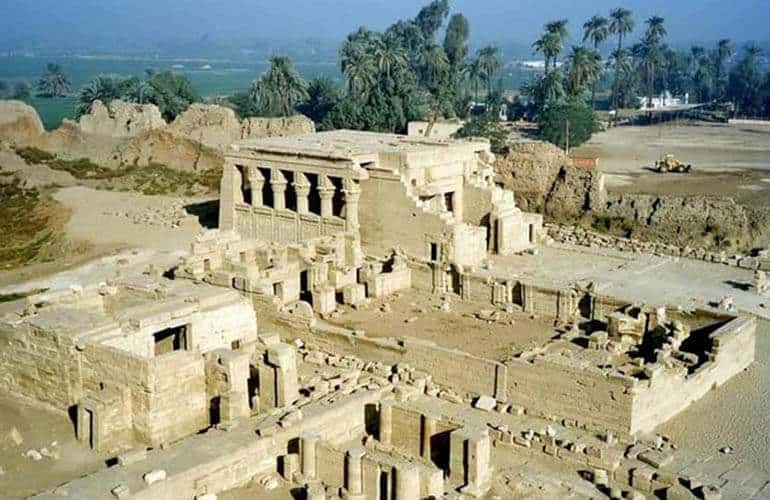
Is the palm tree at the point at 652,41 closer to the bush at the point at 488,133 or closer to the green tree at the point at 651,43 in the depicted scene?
the green tree at the point at 651,43

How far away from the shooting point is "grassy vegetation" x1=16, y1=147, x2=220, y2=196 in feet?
149

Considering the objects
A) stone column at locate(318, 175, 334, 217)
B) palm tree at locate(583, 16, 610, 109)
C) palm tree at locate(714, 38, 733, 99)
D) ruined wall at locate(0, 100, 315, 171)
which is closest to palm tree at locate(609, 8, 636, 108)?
palm tree at locate(583, 16, 610, 109)

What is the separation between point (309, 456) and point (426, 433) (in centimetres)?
257

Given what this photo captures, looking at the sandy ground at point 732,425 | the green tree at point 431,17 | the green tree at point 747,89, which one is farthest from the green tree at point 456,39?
the sandy ground at point 732,425

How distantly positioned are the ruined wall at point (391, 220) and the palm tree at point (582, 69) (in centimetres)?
4595

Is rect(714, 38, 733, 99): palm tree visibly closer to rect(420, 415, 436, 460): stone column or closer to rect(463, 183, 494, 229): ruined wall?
rect(463, 183, 494, 229): ruined wall

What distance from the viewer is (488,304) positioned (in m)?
25.9

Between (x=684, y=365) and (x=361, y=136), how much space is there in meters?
18.2

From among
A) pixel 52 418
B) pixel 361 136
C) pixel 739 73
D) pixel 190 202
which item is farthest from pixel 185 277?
pixel 739 73

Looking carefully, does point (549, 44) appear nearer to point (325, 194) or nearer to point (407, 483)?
point (325, 194)

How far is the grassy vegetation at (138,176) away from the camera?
45.4 metres

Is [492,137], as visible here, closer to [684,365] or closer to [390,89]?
[390,89]

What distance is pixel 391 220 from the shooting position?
94.2 feet

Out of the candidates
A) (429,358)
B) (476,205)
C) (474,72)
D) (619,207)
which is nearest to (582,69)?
(474,72)
